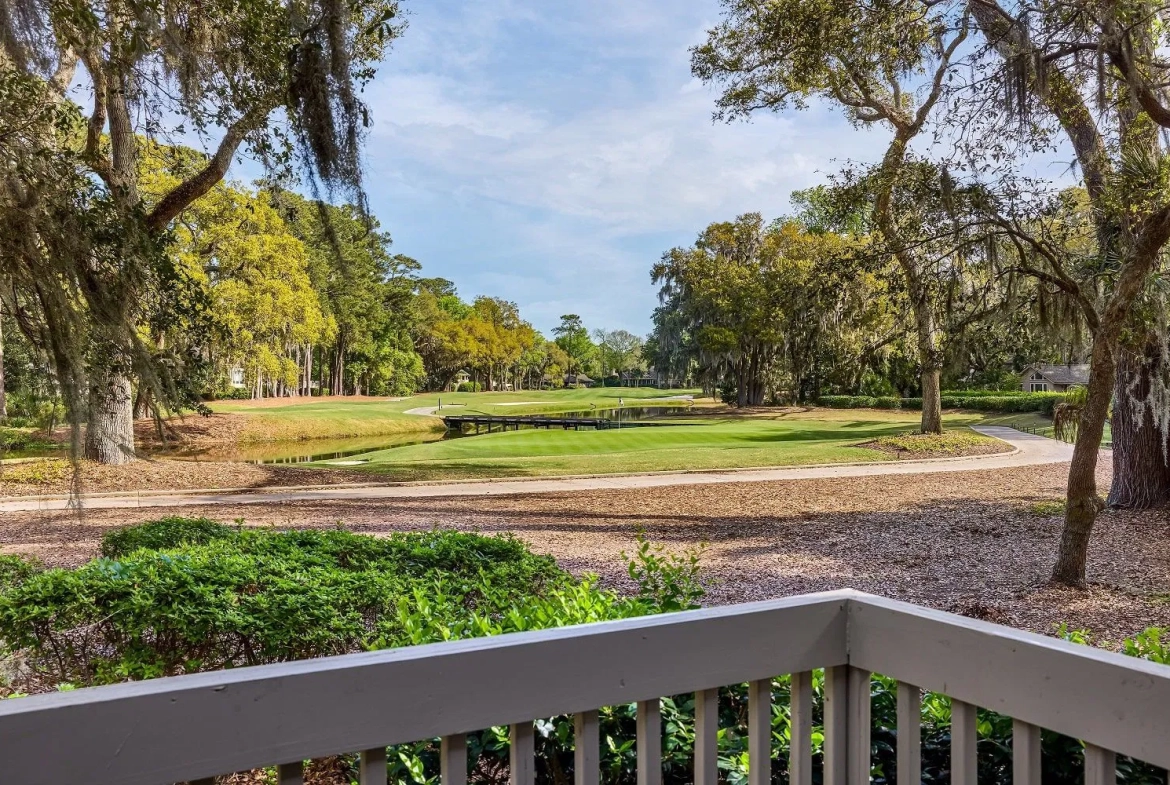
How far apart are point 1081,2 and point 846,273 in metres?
2.95

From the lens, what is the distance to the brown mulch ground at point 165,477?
1030cm

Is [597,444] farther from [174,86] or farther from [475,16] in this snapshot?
[174,86]

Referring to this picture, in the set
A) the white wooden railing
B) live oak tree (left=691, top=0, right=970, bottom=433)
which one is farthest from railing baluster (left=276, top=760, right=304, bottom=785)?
live oak tree (left=691, top=0, right=970, bottom=433)

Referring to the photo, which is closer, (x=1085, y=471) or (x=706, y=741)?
(x=706, y=741)

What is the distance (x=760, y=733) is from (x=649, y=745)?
21cm

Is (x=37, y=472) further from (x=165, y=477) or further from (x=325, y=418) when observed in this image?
(x=325, y=418)

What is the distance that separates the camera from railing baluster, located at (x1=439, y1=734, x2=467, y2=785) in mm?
1053

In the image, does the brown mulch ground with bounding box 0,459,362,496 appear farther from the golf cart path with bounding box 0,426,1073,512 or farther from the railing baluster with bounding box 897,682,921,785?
the railing baluster with bounding box 897,682,921,785

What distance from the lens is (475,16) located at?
5.46 m

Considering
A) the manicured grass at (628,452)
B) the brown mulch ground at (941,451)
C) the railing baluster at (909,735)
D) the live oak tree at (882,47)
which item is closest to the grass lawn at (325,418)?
the manicured grass at (628,452)

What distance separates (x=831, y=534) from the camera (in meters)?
7.59

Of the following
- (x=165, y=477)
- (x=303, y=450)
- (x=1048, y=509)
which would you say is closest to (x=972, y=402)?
(x=1048, y=509)

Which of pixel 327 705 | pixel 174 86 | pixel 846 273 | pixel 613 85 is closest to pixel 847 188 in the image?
pixel 846 273

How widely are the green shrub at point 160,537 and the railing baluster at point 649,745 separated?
3.82m
